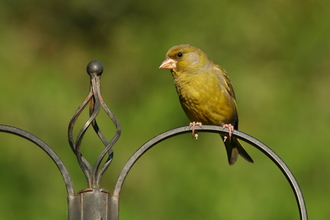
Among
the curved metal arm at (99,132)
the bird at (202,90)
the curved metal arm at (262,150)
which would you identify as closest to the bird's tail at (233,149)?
the bird at (202,90)

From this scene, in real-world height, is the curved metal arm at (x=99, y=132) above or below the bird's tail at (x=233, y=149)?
below

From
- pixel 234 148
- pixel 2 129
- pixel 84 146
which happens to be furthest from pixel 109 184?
pixel 2 129

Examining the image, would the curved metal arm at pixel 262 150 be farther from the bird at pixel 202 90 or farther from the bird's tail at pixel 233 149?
the bird's tail at pixel 233 149

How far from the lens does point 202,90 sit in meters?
4.12

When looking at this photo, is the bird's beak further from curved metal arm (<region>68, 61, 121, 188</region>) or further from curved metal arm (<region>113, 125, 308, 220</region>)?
curved metal arm (<region>68, 61, 121, 188</region>)

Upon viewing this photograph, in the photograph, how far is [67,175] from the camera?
85.0 inches

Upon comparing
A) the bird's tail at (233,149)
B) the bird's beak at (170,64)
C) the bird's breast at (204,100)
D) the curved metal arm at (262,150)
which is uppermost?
the bird's beak at (170,64)

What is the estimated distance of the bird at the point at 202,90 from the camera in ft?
13.5

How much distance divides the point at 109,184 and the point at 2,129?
11.3 ft

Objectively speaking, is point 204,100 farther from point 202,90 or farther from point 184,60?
point 184,60

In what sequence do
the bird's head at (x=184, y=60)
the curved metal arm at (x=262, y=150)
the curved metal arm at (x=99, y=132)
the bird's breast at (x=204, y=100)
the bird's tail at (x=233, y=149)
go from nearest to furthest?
1. the curved metal arm at (x=99, y=132)
2. the curved metal arm at (x=262, y=150)
3. the bird's breast at (x=204, y=100)
4. the bird's head at (x=184, y=60)
5. the bird's tail at (x=233, y=149)

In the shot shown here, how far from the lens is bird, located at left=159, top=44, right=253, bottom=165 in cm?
412

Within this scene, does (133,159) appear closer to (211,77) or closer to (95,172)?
(95,172)

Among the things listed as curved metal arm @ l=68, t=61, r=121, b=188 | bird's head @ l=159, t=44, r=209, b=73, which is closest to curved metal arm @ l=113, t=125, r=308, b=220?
curved metal arm @ l=68, t=61, r=121, b=188
